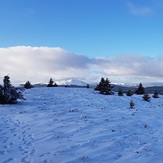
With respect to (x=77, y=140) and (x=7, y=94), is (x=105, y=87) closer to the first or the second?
(x=7, y=94)

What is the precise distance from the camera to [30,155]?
1291cm

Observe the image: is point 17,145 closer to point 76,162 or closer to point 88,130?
point 76,162

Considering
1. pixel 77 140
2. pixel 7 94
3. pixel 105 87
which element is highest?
pixel 105 87

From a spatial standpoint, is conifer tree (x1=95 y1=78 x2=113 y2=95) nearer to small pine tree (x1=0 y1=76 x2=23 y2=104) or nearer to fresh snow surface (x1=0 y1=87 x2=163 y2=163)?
small pine tree (x1=0 y1=76 x2=23 y2=104)

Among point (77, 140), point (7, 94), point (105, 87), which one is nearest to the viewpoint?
point (77, 140)

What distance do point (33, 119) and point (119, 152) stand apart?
10.8m

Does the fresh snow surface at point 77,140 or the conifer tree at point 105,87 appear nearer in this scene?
the fresh snow surface at point 77,140

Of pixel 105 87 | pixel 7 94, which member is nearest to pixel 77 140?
pixel 7 94

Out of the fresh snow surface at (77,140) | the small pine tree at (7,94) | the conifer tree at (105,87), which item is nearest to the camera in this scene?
the fresh snow surface at (77,140)

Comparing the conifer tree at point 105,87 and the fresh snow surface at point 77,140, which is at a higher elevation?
the conifer tree at point 105,87

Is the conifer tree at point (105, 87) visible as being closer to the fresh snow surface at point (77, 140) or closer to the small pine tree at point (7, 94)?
the small pine tree at point (7, 94)

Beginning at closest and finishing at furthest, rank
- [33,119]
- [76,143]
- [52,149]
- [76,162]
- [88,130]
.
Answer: [76,162] < [52,149] < [76,143] < [88,130] < [33,119]

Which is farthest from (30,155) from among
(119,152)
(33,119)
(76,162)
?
(33,119)

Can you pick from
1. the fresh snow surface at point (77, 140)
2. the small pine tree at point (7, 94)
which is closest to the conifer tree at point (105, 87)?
the small pine tree at point (7, 94)
